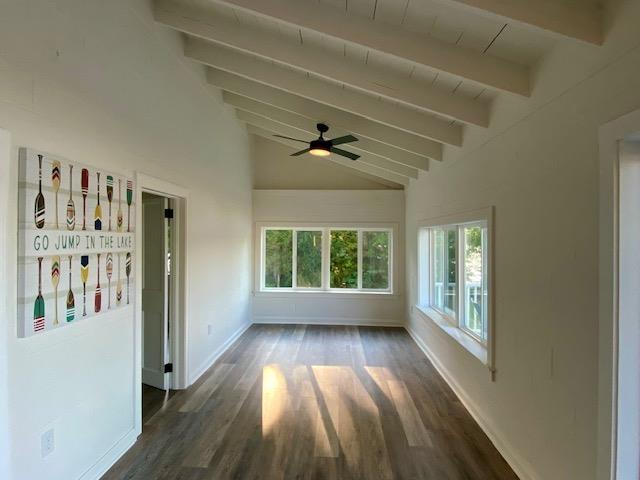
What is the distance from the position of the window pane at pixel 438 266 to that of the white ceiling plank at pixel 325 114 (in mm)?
1324

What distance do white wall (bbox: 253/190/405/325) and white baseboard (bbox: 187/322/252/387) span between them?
88 cm

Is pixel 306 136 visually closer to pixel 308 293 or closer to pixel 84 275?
pixel 308 293

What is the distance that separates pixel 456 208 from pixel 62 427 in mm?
3555

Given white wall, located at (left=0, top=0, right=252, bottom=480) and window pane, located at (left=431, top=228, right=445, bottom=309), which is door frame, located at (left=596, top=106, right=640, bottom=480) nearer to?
white wall, located at (left=0, top=0, right=252, bottom=480)

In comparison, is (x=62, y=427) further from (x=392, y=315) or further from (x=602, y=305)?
(x=392, y=315)

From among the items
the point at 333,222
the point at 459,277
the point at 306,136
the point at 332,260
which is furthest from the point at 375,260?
the point at 459,277

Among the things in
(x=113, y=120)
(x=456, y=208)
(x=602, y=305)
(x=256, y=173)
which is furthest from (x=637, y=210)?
(x=256, y=173)

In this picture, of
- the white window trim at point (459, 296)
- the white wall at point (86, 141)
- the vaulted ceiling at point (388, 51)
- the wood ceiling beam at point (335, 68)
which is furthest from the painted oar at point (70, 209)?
the white window trim at point (459, 296)

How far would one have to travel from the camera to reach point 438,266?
5012 millimetres

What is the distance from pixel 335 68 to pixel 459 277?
2.52 m

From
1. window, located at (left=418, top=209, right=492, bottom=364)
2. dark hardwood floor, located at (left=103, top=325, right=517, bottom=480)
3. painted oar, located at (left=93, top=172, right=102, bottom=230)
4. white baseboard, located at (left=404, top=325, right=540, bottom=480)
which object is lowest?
Answer: dark hardwood floor, located at (left=103, top=325, right=517, bottom=480)

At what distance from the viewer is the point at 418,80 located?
9.15 ft

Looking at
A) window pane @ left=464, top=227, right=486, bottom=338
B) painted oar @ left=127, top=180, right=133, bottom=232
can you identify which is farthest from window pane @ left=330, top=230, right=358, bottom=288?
painted oar @ left=127, top=180, right=133, bottom=232

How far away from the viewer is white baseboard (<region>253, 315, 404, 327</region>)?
6473 mm
